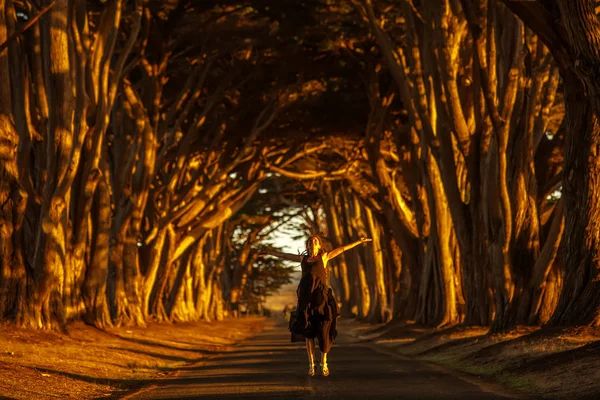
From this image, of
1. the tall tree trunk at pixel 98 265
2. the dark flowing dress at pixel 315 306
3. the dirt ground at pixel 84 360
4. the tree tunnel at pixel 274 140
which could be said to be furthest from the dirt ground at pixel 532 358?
the tall tree trunk at pixel 98 265

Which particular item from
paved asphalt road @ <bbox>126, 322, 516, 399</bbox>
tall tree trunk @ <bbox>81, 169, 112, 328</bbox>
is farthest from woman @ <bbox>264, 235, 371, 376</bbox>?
tall tree trunk @ <bbox>81, 169, 112, 328</bbox>

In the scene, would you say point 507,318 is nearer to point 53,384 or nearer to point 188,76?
point 53,384

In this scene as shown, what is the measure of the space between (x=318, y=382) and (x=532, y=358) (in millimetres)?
3248

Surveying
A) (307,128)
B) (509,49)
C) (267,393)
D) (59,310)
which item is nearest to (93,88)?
(59,310)

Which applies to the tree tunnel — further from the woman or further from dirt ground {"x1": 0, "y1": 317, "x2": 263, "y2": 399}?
the woman

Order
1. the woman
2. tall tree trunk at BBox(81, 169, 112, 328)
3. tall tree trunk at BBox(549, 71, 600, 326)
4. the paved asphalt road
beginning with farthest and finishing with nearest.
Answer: tall tree trunk at BBox(81, 169, 112, 328) < tall tree trunk at BBox(549, 71, 600, 326) < the woman < the paved asphalt road

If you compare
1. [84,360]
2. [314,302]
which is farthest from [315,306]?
[84,360]

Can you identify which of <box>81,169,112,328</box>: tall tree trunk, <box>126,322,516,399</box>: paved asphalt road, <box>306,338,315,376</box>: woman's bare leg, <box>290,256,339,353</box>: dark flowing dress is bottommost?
<box>126,322,516,399</box>: paved asphalt road

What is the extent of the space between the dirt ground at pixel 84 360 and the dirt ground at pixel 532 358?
14.4 ft

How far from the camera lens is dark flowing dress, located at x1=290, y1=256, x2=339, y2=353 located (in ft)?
46.9

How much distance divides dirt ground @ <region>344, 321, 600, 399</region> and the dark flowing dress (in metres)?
2.11

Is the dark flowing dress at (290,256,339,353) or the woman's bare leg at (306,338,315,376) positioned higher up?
the dark flowing dress at (290,256,339,353)

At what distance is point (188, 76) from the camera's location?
32.9 m

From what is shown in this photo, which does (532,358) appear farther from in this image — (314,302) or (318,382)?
(318,382)
